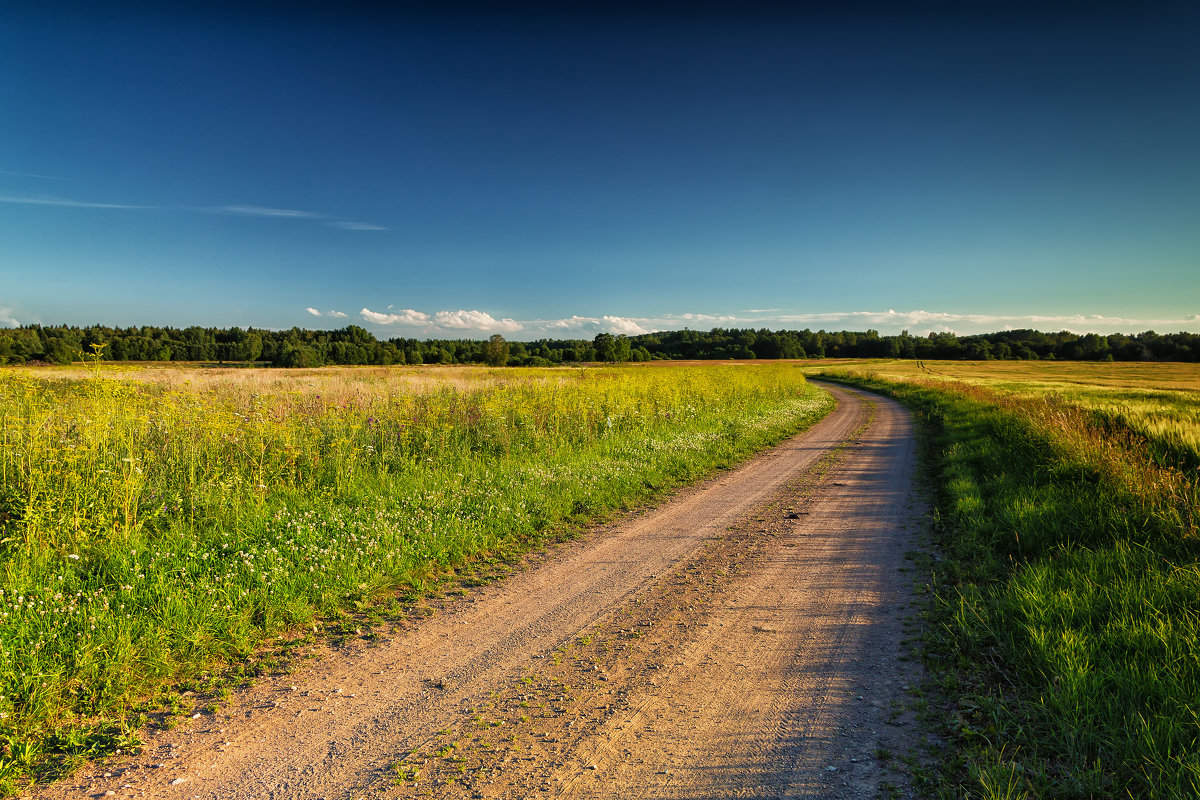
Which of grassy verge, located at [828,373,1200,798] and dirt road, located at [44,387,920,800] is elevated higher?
grassy verge, located at [828,373,1200,798]

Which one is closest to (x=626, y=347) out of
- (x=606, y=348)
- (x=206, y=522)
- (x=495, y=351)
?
(x=606, y=348)

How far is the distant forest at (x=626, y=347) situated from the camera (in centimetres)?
7938

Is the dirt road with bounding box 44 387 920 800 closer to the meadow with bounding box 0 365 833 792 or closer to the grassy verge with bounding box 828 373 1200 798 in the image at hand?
the grassy verge with bounding box 828 373 1200 798

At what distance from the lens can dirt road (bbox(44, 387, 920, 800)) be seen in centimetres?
301

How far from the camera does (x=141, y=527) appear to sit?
5.81 metres

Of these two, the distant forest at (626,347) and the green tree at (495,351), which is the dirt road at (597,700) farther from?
the green tree at (495,351)

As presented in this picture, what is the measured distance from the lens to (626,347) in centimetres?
9988

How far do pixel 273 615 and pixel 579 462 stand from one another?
6527 millimetres

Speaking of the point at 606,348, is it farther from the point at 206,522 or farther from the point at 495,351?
the point at 206,522

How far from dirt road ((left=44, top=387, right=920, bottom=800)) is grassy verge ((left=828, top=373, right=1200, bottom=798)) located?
0.44 m

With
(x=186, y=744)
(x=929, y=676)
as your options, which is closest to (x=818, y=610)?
(x=929, y=676)

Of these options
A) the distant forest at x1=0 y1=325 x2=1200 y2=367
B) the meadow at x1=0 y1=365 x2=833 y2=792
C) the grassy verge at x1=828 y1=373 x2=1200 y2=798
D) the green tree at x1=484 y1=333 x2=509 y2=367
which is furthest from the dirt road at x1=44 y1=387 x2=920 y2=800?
the green tree at x1=484 y1=333 x2=509 y2=367

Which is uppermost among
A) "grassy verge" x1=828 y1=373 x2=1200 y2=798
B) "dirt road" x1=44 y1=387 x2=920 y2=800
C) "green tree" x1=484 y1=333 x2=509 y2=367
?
"green tree" x1=484 y1=333 x2=509 y2=367

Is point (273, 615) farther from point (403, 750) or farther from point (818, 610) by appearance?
point (818, 610)
